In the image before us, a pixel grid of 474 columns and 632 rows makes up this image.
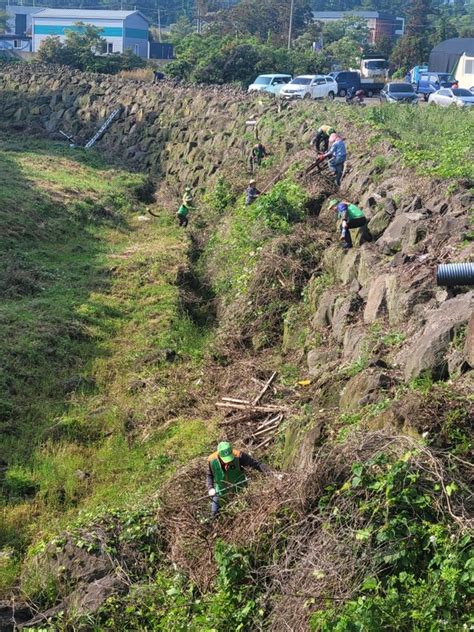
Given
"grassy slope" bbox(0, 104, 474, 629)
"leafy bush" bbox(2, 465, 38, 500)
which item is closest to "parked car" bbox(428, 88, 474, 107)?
"grassy slope" bbox(0, 104, 474, 629)

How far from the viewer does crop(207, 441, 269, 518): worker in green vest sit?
8.66 meters

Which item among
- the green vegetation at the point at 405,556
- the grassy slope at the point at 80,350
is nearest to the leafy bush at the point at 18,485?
the grassy slope at the point at 80,350

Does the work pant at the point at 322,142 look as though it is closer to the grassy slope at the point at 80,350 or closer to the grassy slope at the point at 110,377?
the grassy slope at the point at 110,377

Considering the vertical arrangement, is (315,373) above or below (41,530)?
above

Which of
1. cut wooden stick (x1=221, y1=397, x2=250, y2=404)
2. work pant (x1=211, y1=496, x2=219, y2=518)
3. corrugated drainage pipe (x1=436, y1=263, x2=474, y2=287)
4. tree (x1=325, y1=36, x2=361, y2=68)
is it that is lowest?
cut wooden stick (x1=221, y1=397, x2=250, y2=404)

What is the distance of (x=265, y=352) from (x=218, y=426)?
2771 millimetres

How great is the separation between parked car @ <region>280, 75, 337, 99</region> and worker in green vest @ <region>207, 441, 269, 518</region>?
27567mm

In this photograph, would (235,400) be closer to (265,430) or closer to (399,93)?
(265,430)

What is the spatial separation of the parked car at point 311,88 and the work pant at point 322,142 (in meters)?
15.3

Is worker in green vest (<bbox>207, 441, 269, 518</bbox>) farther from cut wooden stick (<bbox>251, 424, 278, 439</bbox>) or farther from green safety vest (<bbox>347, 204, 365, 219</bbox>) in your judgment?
green safety vest (<bbox>347, 204, 365, 219</bbox>)

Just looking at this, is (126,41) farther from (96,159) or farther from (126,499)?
(126,499)

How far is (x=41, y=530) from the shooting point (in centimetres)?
973


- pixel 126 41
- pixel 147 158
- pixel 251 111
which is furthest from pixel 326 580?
pixel 126 41

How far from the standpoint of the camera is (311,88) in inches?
1439
